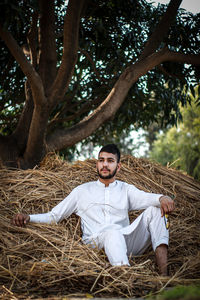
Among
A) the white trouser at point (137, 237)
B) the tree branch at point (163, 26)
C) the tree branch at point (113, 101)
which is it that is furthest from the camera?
the tree branch at point (113, 101)

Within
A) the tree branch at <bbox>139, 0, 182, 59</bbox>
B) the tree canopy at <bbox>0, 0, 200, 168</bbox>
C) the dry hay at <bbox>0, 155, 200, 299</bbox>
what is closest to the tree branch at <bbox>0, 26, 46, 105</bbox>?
the tree canopy at <bbox>0, 0, 200, 168</bbox>

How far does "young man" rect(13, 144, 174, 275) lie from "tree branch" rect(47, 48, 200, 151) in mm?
1489

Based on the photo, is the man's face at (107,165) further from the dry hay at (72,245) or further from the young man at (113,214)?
the dry hay at (72,245)

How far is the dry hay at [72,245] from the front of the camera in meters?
2.23

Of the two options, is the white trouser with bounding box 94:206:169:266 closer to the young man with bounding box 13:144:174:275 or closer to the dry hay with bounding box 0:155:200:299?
the young man with bounding box 13:144:174:275

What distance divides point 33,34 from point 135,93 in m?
2.13

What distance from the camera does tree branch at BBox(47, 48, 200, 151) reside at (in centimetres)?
430

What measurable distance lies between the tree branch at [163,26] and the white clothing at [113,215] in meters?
2.19

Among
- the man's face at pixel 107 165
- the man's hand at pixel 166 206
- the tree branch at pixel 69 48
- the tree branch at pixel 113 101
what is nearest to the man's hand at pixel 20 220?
the man's face at pixel 107 165

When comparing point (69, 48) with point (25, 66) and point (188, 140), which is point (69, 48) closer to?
point (25, 66)

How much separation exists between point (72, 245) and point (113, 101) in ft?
8.34

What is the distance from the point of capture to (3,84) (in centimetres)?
583

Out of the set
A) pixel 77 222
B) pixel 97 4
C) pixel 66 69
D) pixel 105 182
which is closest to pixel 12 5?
Answer: pixel 66 69

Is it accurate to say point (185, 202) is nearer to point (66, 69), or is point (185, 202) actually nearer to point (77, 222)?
point (77, 222)
